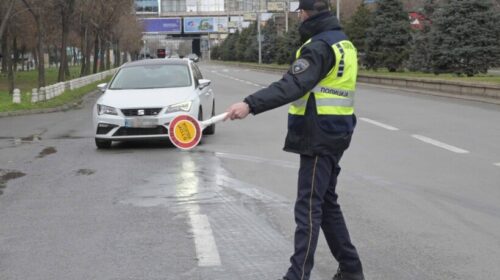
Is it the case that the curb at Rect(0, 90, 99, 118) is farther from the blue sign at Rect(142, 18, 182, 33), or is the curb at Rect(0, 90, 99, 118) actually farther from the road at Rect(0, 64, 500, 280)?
the blue sign at Rect(142, 18, 182, 33)

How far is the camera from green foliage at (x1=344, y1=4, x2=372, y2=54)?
150 ft

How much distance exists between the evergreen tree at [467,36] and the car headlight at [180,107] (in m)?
22.2

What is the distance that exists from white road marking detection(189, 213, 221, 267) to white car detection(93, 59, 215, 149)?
495 cm

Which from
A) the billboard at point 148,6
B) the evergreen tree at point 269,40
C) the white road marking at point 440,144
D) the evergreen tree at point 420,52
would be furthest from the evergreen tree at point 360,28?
the billboard at point 148,6

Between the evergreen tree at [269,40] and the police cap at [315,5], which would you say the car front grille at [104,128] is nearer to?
the police cap at [315,5]

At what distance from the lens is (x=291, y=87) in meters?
3.90

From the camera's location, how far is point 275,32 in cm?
8338

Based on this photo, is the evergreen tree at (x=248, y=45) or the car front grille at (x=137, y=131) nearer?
the car front grille at (x=137, y=131)

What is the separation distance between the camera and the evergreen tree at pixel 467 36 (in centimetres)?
3089

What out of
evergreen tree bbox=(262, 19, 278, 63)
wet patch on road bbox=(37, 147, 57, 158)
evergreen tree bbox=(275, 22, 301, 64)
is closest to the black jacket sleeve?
wet patch on road bbox=(37, 147, 57, 158)

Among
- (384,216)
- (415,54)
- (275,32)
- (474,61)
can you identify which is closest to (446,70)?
(474,61)

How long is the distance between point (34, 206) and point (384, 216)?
3764 millimetres

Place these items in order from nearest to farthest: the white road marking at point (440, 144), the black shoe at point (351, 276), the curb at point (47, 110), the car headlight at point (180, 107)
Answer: the black shoe at point (351, 276) < the white road marking at point (440, 144) < the car headlight at point (180, 107) < the curb at point (47, 110)

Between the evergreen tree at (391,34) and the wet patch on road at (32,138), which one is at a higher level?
the evergreen tree at (391,34)
